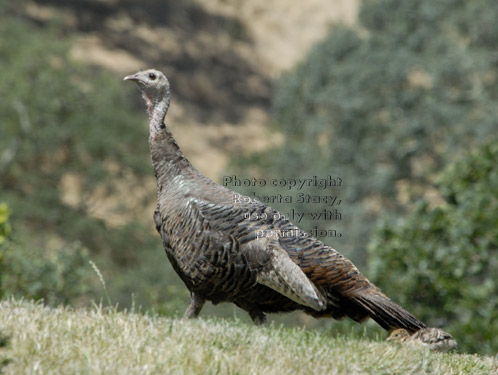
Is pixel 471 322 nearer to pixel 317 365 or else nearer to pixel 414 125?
pixel 317 365

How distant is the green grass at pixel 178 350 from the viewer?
375cm

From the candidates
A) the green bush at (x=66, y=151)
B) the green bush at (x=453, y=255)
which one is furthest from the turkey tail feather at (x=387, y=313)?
the green bush at (x=66, y=151)

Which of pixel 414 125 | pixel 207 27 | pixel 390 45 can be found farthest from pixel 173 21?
pixel 414 125

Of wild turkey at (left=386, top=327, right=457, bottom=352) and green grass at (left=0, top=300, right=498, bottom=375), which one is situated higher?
wild turkey at (left=386, top=327, right=457, bottom=352)

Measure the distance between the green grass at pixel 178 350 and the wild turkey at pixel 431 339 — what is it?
109 mm

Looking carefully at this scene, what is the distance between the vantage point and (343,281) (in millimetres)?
5461

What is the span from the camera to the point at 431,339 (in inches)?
198

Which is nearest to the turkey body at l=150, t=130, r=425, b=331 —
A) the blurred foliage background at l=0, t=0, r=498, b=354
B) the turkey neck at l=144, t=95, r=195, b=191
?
the turkey neck at l=144, t=95, r=195, b=191

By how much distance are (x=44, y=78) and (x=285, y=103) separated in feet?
26.1

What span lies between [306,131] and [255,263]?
17.2 meters

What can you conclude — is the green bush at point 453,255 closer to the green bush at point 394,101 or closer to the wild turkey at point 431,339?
the wild turkey at point 431,339

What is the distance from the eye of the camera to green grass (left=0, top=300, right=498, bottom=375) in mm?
3750

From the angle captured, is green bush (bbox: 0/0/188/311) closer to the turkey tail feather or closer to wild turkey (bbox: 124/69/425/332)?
wild turkey (bbox: 124/69/425/332)

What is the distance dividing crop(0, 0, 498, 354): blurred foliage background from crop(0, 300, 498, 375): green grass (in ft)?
29.4
